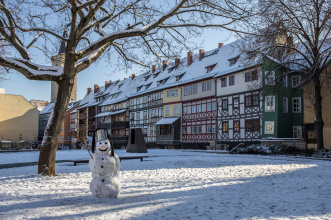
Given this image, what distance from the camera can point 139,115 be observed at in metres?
53.9

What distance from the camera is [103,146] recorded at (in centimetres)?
700

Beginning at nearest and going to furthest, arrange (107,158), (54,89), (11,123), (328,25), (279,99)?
(107,158)
(328,25)
(279,99)
(11,123)
(54,89)

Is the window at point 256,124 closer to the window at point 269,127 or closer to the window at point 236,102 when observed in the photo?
the window at point 269,127

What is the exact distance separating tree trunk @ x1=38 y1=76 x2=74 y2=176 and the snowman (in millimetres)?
3681

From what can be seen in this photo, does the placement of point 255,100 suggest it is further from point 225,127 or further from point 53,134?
point 53,134

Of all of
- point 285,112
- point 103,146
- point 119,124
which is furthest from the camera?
point 119,124

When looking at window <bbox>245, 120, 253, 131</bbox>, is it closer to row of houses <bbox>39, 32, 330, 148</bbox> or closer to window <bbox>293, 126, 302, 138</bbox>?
row of houses <bbox>39, 32, 330, 148</bbox>

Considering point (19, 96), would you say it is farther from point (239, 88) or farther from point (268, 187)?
point (268, 187)

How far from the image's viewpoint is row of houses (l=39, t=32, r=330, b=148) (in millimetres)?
32125

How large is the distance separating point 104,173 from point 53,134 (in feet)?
13.2

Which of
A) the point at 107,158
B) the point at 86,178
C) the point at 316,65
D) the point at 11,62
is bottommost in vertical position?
the point at 86,178

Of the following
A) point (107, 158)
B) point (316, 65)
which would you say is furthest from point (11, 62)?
point (316, 65)

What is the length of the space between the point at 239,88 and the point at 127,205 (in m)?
30.9

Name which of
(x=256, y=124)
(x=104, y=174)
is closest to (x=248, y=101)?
(x=256, y=124)
